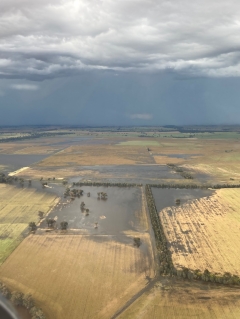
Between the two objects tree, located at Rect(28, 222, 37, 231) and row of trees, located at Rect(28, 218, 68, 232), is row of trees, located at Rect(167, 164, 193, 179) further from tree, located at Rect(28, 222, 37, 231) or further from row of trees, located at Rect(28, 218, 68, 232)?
tree, located at Rect(28, 222, 37, 231)

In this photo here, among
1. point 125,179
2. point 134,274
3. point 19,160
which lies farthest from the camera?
point 19,160

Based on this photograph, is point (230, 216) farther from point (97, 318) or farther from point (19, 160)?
point (19, 160)

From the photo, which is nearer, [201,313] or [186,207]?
[201,313]

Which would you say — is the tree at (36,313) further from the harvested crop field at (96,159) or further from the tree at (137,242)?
the harvested crop field at (96,159)

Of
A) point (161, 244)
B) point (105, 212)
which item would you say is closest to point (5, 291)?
point (161, 244)

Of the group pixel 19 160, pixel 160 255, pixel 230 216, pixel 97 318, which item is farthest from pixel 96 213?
pixel 19 160

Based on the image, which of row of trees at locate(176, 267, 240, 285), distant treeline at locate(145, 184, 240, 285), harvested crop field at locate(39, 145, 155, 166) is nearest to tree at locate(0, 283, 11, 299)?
distant treeline at locate(145, 184, 240, 285)

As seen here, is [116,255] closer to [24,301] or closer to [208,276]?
[208,276]
